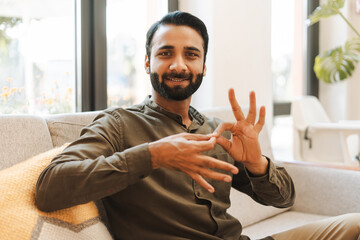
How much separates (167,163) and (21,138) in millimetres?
553

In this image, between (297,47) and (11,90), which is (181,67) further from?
(297,47)

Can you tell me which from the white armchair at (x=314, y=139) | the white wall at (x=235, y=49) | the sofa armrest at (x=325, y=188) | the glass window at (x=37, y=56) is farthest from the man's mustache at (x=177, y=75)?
the white armchair at (x=314, y=139)

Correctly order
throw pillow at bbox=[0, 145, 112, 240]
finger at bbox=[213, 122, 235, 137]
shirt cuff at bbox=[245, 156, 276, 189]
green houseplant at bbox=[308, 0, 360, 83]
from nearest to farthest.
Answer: throw pillow at bbox=[0, 145, 112, 240] < finger at bbox=[213, 122, 235, 137] < shirt cuff at bbox=[245, 156, 276, 189] < green houseplant at bbox=[308, 0, 360, 83]

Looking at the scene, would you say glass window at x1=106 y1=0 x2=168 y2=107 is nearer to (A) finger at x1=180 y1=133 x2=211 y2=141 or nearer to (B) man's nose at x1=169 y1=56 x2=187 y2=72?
(B) man's nose at x1=169 y1=56 x2=187 y2=72

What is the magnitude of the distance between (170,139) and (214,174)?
0.13 m

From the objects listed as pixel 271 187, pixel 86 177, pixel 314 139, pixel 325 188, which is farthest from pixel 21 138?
pixel 314 139

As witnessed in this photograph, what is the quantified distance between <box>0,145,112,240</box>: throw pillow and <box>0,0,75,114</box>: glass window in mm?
929

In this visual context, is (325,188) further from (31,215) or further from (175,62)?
(31,215)

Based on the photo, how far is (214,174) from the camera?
1080mm

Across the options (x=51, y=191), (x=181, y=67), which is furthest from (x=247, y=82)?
(x=51, y=191)

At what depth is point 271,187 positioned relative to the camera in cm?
141

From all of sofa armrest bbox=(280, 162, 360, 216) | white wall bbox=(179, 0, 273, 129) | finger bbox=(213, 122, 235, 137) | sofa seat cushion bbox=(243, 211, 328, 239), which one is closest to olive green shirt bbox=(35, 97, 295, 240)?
finger bbox=(213, 122, 235, 137)

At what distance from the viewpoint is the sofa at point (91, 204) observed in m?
1.12

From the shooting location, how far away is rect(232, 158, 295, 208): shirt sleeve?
54.9 inches
